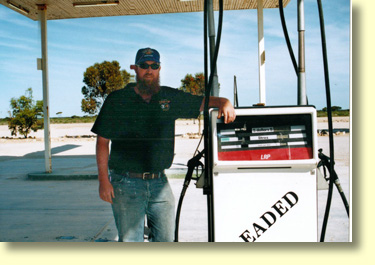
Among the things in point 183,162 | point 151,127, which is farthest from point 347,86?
point 183,162

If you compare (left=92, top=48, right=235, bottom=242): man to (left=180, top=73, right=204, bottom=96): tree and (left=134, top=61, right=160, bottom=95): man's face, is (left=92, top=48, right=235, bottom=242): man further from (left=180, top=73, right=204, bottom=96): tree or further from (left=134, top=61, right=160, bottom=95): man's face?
(left=180, top=73, right=204, bottom=96): tree

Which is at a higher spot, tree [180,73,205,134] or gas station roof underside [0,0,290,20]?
Result: gas station roof underside [0,0,290,20]

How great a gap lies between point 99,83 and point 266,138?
72.0 inches

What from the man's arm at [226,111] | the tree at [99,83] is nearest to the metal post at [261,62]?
the man's arm at [226,111]

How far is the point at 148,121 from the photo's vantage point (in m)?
3.24

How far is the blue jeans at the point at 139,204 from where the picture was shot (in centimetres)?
297

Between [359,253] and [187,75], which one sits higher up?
[187,75]

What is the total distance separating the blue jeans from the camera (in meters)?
2.97

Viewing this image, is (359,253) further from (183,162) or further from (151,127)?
(183,162)

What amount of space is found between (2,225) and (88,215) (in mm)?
970

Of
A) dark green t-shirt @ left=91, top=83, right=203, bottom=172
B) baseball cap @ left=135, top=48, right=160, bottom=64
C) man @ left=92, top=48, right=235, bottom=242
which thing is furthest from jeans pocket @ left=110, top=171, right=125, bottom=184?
baseball cap @ left=135, top=48, right=160, bottom=64

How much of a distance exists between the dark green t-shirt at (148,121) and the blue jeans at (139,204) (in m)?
0.21

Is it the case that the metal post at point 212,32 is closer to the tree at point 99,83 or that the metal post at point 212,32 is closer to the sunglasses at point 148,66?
the sunglasses at point 148,66

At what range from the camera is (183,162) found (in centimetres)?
772
